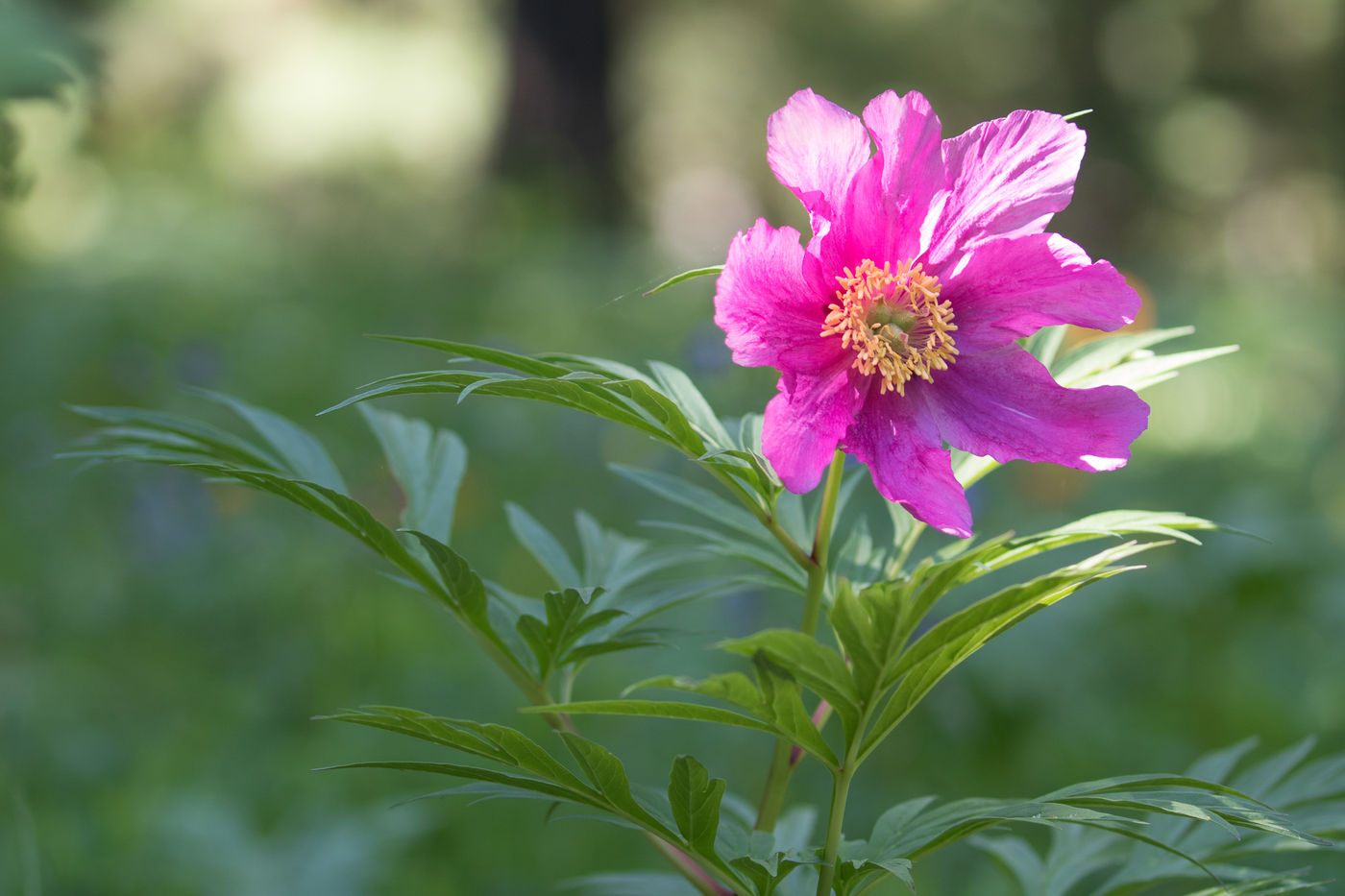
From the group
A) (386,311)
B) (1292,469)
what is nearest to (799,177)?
(1292,469)

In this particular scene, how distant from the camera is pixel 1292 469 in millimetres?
3746

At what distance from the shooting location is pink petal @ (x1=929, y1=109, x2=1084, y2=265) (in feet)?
2.08

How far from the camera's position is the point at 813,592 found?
0.67m

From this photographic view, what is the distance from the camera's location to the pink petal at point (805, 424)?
617mm

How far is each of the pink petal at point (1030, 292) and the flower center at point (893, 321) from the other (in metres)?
0.01

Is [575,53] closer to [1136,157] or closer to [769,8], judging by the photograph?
[769,8]

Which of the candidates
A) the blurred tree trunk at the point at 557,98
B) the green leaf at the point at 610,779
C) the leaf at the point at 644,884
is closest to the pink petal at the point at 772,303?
the green leaf at the point at 610,779

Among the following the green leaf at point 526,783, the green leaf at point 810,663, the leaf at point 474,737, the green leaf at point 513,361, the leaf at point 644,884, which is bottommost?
the leaf at point 644,884

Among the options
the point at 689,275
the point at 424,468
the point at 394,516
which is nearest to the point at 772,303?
the point at 689,275

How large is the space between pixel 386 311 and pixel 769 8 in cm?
955

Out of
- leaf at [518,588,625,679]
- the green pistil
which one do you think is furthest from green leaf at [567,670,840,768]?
the green pistil

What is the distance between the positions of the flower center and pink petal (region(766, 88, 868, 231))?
0.15 feet

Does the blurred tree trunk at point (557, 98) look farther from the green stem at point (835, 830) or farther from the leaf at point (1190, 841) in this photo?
the green stem at point (835, 830)

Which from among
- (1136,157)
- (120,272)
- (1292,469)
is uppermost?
(1136,157)
